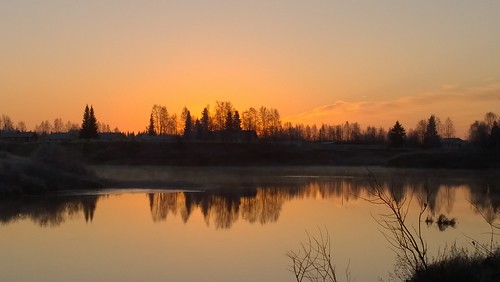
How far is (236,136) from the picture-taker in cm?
10644

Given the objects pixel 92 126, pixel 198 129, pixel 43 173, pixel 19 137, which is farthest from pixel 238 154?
pixel 43 173

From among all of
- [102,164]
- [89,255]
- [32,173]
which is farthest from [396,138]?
[89,255]

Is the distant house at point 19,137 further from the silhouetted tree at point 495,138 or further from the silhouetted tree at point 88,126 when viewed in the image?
the silhouetted tree at point 495,138

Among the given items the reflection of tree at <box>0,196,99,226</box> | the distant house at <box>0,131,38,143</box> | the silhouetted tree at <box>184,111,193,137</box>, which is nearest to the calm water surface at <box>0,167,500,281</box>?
the reflection of tree at <box>0,196,99,226</box>

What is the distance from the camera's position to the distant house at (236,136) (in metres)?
105

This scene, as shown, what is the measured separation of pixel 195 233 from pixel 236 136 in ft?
283

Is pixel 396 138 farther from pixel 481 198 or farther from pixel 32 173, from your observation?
pixel 32 173

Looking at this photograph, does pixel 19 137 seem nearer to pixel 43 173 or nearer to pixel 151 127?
pixel 151 127

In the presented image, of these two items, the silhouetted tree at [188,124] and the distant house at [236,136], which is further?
the silhouetted tree at [188,124]

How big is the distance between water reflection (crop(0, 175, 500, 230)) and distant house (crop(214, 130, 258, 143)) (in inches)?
2465

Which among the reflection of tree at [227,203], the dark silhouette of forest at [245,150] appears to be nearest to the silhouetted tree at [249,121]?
the dark silhouette of forest at [245,150]

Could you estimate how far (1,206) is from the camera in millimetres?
27500

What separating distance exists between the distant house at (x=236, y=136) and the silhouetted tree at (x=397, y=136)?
2609 centimetres

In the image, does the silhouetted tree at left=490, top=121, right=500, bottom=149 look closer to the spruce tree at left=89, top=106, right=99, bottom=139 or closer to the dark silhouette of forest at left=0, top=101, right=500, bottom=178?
the dark silhouette of forest at left=0, top=101, right=500, bottom=178
